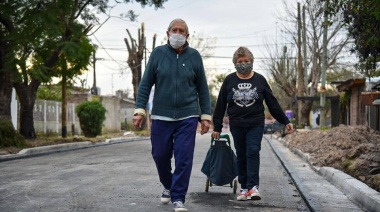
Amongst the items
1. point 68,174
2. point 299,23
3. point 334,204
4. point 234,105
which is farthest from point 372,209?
point 299,23

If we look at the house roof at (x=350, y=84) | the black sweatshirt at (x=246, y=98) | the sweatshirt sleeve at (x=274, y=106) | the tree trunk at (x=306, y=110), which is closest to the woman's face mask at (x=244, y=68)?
the black sweatshirt at (x=246, y=98)

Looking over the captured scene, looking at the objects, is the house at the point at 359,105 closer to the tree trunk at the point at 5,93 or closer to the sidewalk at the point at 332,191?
the sidewalk at the point at 332,191

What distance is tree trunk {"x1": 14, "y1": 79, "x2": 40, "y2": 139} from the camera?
2442 centimetres

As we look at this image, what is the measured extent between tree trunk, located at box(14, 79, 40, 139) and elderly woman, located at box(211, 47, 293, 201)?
704 inches

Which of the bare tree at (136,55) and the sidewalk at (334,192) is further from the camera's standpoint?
the bare tree at (136,55)

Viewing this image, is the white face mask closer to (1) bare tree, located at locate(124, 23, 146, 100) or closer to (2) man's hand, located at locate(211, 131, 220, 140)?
(2) man's hand, located at locate(211, 131, 220, 140)

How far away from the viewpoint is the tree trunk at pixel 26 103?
24422 millimetres

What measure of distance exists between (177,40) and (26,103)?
19.1 m

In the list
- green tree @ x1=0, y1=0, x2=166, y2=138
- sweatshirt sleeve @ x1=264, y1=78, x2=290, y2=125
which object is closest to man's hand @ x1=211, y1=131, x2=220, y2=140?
sweatshirt sleeve @ x1=264, y1=78, x2=290, y2=125

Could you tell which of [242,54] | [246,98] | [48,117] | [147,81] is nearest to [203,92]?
[147,81]

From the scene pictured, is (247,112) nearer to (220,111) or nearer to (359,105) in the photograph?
(220,111)

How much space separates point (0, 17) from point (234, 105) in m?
14.6

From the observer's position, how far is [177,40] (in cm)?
666

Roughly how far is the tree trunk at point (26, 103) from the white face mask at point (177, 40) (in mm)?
18576
